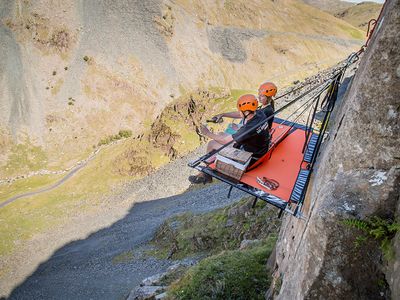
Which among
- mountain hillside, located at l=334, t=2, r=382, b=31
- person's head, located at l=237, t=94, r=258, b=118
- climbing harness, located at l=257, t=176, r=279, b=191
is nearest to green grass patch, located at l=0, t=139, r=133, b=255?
climbing harness, located at l=257, t=176, r=279, b=191

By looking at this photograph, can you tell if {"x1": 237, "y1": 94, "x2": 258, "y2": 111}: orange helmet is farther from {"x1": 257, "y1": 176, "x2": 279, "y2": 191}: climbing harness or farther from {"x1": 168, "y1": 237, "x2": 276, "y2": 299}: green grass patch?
{"x1": 168, "y1": 237, "x2": 276, "y2": 299}: green grass patch

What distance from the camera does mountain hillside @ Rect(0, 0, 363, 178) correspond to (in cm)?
5738

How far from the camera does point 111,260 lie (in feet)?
95.6

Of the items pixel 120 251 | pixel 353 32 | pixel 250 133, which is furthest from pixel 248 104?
pixel 353 32

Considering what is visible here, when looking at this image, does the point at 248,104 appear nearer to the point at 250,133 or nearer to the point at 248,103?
the point at 248,103

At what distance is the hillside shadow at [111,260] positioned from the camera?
84.5ft

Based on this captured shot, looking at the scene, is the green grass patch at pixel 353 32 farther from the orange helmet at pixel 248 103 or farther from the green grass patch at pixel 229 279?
the orange helmet at pixel 248 103

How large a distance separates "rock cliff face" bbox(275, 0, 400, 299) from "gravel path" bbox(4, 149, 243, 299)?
20847 millimetres

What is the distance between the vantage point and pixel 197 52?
7200 cm

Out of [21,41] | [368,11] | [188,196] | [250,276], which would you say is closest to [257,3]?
[21,41]

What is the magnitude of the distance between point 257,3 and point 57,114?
5837cm

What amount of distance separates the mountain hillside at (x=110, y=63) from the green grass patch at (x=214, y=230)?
3092 centimetres

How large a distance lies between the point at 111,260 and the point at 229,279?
19.6m

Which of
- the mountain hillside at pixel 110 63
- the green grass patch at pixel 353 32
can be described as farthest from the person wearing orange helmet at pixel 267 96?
the green grass patch at pixel 353 32
